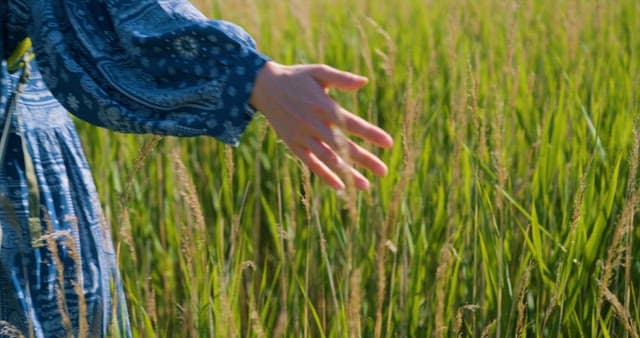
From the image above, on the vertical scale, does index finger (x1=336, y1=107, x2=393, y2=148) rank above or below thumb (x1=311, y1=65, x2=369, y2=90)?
below

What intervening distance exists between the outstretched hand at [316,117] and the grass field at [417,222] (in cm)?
6

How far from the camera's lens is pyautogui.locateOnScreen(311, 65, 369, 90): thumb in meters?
0.98

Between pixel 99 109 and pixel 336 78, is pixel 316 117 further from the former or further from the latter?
pixel 99 109

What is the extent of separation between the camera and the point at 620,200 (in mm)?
1903

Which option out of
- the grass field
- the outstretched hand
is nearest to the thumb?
the outstretched hand

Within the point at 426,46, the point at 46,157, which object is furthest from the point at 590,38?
the point at 46,157

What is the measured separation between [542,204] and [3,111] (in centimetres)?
116

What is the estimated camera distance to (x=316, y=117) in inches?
39.8

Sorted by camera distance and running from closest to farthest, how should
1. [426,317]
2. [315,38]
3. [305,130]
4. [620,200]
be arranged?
1. [305,130]
2. [426,317]
3. [620,200]
4. [315,38]

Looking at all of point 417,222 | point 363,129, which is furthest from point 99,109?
point 417,222

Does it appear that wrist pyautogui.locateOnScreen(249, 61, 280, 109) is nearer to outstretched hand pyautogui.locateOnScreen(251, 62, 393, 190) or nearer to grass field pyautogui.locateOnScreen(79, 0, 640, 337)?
outstretched hand pyautogui.locateOnScreen(251, 62, 393, 190)

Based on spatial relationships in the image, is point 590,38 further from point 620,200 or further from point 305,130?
point 305,130

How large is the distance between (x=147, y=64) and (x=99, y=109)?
8cm

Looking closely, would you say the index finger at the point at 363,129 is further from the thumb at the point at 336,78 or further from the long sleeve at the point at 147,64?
the long sleeve at the point at 147,64
